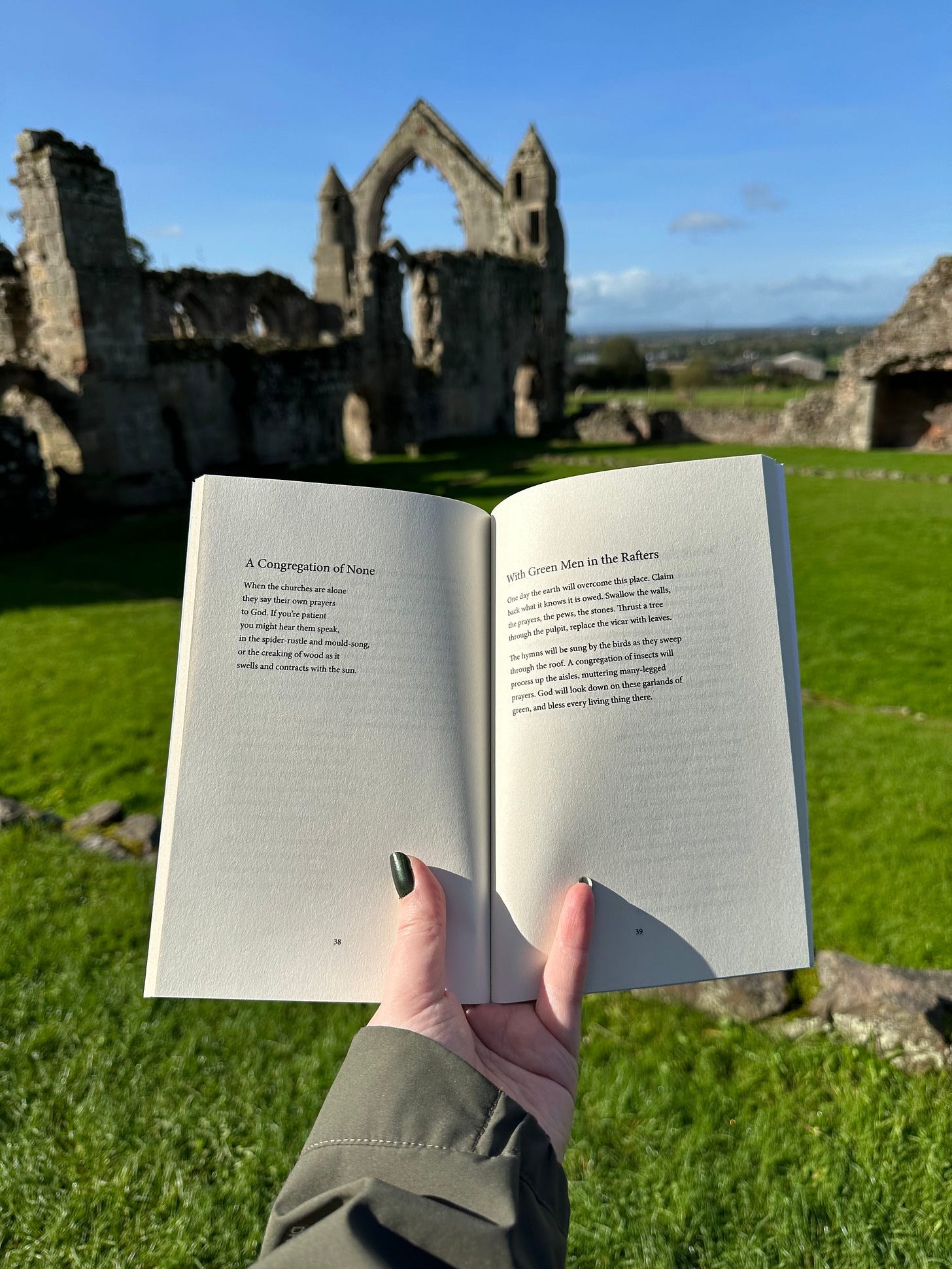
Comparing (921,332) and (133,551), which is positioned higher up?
(921,332)

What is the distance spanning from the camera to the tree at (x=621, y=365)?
2183 inches

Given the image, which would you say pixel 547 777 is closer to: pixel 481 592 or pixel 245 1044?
pixel 481 592

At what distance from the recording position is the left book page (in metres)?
1.59

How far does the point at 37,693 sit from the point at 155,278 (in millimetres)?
19414

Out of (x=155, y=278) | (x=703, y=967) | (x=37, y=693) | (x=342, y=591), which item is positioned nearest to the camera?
(x=703, y=967)

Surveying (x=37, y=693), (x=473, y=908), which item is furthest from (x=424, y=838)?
(x=37, y=693)

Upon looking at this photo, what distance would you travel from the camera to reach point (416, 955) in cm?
148

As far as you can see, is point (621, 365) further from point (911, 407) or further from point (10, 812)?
point (10, 812)

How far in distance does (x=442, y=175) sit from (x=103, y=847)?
32970 millimetres

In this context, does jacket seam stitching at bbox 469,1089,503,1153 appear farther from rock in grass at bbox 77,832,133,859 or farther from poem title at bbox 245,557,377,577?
rock in grass at bbox 77,832,133,859

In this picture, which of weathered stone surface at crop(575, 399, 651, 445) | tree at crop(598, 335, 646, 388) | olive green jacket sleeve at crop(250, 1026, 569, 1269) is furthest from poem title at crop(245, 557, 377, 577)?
tree at crop(598, 335, 646, 388)

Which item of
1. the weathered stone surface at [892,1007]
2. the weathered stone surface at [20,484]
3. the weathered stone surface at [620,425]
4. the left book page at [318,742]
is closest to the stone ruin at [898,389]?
the weathered stone surface at [620,425]

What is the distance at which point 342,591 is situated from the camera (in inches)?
67.9

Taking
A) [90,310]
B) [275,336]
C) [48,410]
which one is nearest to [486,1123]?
[48,410]
